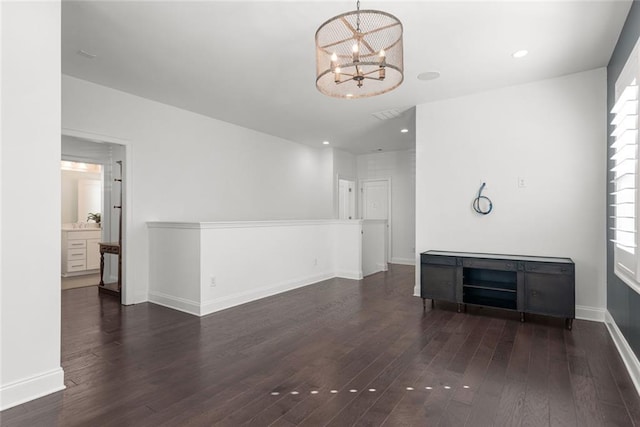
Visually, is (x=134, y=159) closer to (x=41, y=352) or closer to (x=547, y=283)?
(x=41, y=352)

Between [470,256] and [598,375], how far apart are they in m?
1.73

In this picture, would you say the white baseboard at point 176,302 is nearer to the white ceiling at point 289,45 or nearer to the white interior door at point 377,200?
the white ceiling at point 289,45

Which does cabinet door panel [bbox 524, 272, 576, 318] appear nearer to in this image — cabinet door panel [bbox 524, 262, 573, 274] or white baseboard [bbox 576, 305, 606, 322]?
cabinet door panel [bbox 524, 262, 573, 274]

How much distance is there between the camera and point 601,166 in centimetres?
372

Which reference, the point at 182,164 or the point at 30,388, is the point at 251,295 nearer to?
the point at 182,164

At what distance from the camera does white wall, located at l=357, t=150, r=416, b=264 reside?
8.09 m

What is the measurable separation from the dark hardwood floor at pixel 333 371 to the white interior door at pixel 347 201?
4862 mm

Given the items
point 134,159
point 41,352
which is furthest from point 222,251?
point 41,352

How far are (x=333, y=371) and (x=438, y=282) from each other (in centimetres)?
216

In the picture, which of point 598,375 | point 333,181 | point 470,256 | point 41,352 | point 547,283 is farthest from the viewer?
point 333,181

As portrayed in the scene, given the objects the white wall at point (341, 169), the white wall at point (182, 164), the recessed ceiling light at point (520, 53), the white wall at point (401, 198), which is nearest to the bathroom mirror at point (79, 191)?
the white wall at point (182, 164)

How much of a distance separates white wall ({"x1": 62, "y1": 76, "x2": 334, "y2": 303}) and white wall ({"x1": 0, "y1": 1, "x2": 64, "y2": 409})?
2.06 meters

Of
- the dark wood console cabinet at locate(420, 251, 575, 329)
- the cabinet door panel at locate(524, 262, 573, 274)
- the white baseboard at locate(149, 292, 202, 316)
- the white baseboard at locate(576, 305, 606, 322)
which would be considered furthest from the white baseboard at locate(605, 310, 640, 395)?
the white baseboard at locate(149, 292, 202, 316)

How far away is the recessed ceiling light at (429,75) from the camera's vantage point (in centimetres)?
375
